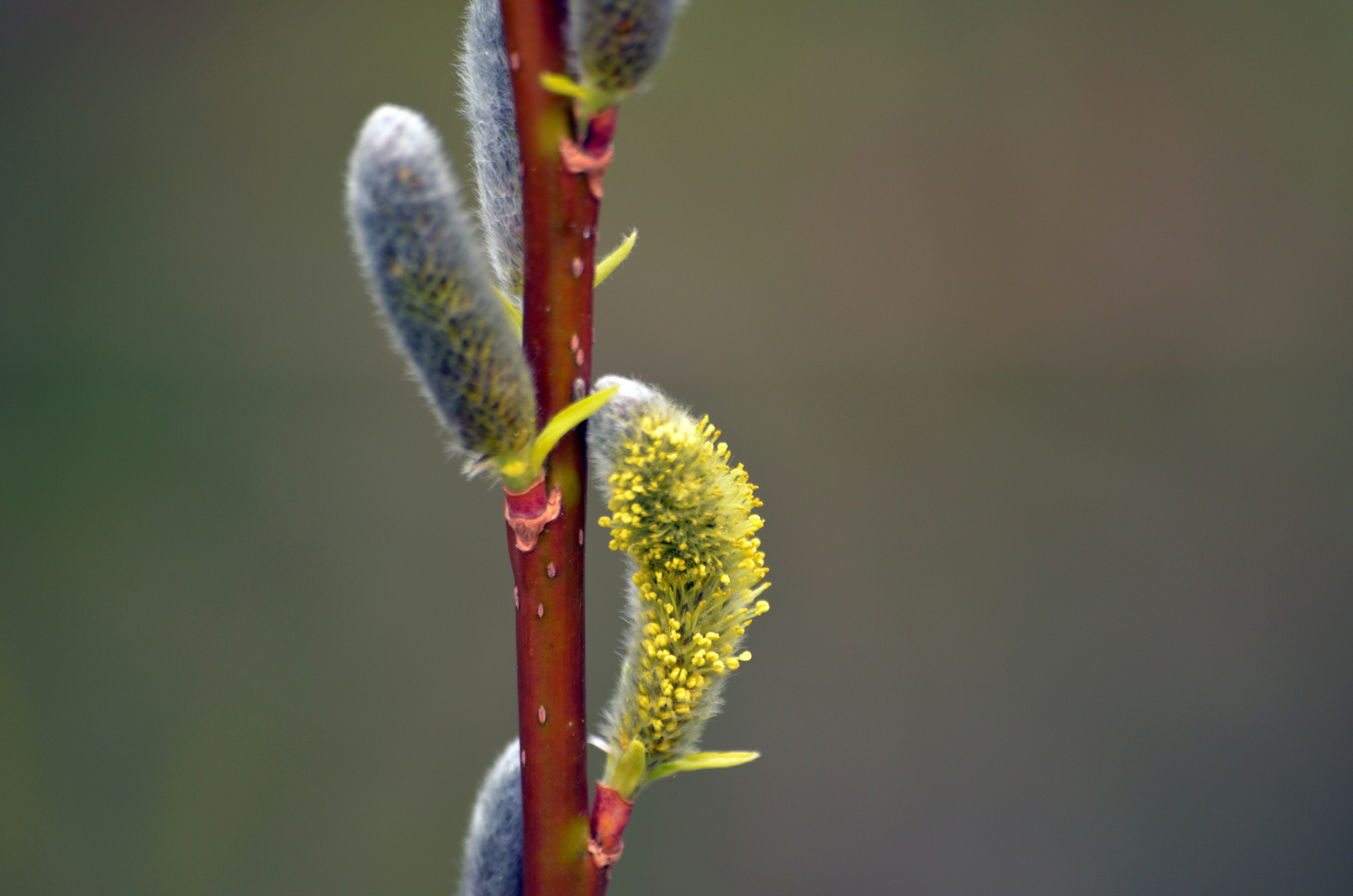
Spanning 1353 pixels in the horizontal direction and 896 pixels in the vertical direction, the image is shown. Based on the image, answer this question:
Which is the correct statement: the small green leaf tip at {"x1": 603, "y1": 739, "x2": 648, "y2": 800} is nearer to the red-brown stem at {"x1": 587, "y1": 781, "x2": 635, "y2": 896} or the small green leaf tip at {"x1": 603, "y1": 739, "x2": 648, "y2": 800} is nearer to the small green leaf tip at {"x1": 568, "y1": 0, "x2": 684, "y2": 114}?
the red-brown stem at {"x1": 587, "y1": 781, "x2": 635, "y2": 896}

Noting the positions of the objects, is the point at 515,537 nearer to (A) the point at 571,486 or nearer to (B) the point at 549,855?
(A) the point at 571,486

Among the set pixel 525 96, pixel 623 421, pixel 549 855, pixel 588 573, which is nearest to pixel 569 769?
pixel 549 855

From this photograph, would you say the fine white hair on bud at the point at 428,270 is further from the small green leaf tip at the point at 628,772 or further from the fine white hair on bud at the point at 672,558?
the small green leaf tip at the point at 628,772

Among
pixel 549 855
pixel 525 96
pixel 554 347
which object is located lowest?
pixel 549 855

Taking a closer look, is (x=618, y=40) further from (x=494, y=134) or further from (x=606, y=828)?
(x=606, y=828)

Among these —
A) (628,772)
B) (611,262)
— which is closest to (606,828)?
(628,772)

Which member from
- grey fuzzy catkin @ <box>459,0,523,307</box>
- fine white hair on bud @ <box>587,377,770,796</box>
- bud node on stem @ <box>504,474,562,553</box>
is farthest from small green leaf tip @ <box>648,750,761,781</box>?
grey fuzzy catkin @ <box>459,0,523,307</box>
